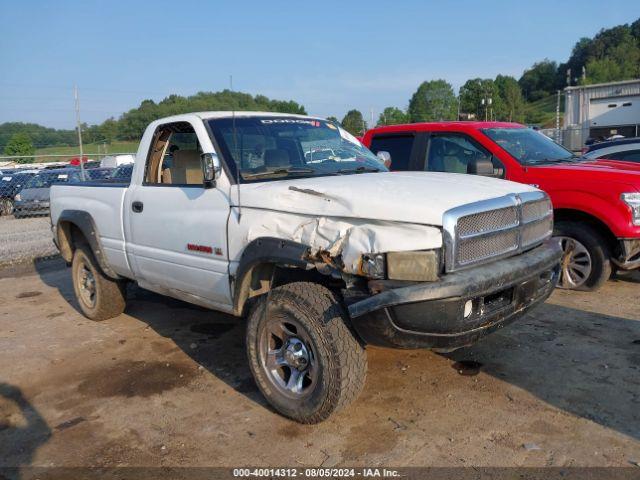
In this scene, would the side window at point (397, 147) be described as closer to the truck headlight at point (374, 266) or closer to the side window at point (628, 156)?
the side window at point (628, 156)

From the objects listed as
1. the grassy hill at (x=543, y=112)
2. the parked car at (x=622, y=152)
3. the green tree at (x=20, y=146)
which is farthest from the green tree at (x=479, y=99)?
the parked car at (x=622, y=152)

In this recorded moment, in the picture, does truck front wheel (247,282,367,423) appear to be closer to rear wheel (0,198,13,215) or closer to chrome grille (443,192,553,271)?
chrome grille (443,192,553,271)

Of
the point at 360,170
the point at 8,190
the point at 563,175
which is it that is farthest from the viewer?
the point at 8,190

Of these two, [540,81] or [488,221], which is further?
[540,81]

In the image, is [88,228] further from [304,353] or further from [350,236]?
[350,236]

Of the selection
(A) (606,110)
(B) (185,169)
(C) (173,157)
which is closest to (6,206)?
(C) (173,157)

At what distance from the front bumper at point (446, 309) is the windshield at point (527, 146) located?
3.29 meters

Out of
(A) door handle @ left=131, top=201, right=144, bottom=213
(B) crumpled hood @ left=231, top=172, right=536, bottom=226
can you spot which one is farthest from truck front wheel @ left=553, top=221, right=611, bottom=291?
(A) door handle @ left=131, top=201, right=144, bottom=213

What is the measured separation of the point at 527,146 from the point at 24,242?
9.58 meters

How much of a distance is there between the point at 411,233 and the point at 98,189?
3.66m

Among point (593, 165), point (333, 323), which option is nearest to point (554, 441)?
point (333, 323)

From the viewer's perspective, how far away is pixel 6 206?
1789 centimetres

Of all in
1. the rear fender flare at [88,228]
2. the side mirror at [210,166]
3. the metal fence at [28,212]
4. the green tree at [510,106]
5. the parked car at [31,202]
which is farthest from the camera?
the green tree at [510,106]

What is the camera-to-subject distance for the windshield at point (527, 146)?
643 centimetres
